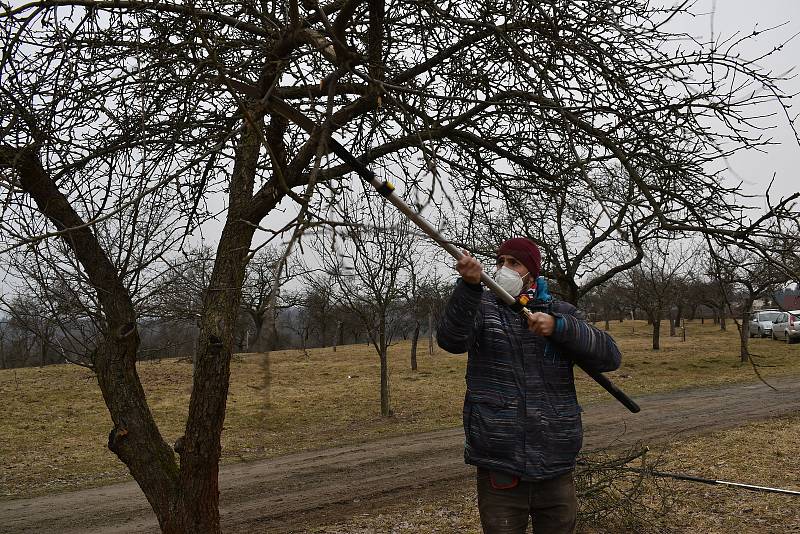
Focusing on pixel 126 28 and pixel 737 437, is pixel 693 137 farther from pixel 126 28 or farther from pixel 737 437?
pixel 737 437

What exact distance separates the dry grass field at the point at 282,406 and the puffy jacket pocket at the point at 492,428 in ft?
7.77

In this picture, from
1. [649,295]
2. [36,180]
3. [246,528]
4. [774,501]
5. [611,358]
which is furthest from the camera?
[649,295]

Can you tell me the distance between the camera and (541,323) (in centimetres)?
276

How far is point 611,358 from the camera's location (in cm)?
300

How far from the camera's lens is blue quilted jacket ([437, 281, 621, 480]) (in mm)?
2814

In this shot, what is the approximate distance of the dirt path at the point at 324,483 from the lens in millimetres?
7285

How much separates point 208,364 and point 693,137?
2765mm

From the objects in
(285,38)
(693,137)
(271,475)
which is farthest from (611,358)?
(271,475)

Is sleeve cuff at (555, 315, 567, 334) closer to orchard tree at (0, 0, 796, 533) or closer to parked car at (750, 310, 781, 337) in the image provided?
orchard tree at (0, 0, 796, 533)

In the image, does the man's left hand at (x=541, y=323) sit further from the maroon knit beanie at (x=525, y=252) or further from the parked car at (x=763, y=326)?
the parked car at (x=763, y=326)

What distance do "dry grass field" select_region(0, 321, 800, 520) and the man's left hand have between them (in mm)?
2649

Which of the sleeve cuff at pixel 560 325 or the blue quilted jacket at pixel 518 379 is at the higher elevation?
the sleeve cuff at pixel 560 325

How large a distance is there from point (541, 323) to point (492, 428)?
0.50 m

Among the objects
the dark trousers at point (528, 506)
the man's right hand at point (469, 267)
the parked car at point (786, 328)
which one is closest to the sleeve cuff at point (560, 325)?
the man's right hand at point (469, 267)
